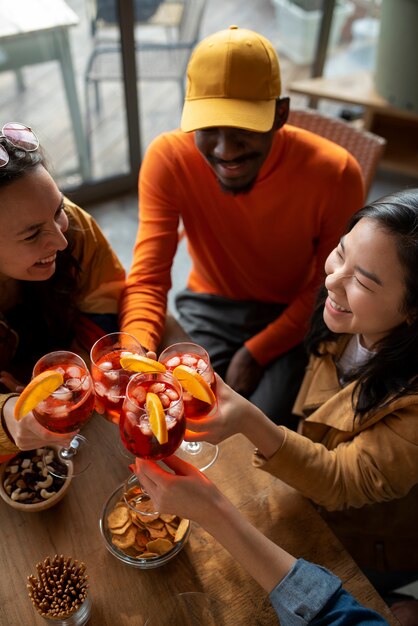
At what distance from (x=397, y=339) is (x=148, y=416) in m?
0.62

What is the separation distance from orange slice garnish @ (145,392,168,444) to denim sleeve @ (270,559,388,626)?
0.36m

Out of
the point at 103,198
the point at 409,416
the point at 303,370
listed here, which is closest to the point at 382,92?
the point at 103,198

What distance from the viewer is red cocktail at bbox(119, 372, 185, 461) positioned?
977 mm

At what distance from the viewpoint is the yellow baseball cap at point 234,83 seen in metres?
1.50

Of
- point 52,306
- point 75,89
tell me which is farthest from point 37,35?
point 52,306

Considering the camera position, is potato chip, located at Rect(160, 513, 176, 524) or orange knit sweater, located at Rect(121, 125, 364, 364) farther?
orange knit sweater, located at Rect(121, 125, 364, 364)

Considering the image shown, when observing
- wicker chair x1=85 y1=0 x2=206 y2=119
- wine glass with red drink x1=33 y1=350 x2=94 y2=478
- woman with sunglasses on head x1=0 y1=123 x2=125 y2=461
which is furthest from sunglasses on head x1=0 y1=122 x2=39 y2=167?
wicker chair x1=85 y1=0 x2=206 y2=119

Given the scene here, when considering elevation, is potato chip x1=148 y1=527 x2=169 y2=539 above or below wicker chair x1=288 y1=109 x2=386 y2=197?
below

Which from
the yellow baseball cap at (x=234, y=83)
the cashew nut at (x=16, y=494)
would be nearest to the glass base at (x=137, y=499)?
the cashew nut at (x=16, y=494)

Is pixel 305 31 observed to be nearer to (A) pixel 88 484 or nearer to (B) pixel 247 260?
(B) pixel 247 260

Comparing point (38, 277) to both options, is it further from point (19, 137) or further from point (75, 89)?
point (75, 89)

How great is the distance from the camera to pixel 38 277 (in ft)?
4.47

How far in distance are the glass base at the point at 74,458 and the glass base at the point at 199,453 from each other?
0.21m

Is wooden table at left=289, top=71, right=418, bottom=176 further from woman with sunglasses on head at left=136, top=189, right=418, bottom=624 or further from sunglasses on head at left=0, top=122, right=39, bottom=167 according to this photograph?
sunglasses on head at left=0, top=122, right=39, bottom=167
